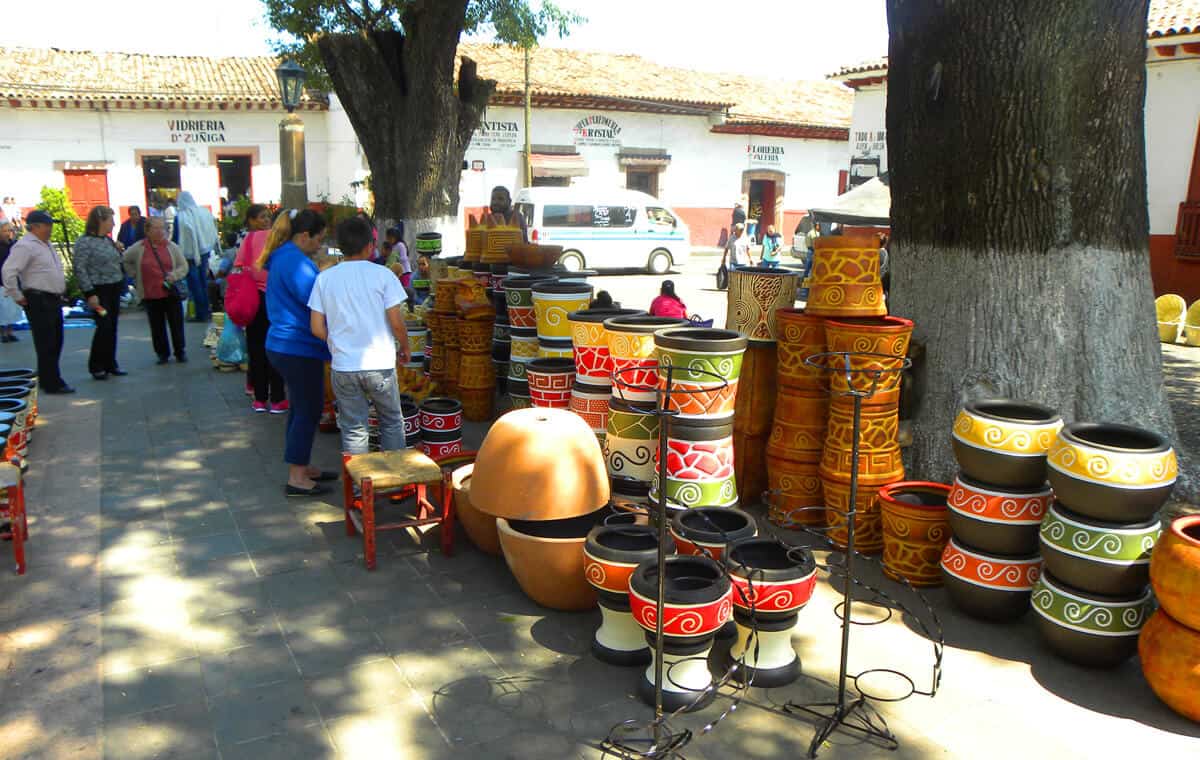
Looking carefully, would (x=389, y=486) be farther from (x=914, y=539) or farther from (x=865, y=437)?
(x=914, y=539)

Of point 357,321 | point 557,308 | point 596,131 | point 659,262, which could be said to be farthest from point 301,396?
point 596,131

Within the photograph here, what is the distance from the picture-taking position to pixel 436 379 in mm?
7594

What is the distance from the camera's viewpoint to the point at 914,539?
4.20 meters

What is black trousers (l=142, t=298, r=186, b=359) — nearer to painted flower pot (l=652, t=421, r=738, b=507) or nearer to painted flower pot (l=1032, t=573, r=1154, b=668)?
painted flower pot (l=652, t=421, r=738, b=507)

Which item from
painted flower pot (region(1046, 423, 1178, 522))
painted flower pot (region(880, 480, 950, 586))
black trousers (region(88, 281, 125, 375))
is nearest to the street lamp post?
black trousers (region(88, 281, 125, 375))

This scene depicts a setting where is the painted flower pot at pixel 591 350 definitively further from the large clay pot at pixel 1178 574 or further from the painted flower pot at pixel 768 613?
the large clay pot at pixel 1178 574

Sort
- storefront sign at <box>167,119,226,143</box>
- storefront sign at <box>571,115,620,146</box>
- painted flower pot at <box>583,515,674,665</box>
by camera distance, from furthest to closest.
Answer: storefront sign at <box>571,115,620,146</box> → storefront sign at <box>167,119,226,143</box> → painted flower pot at <box>583,515,674,665</box>

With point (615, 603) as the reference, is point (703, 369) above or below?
above

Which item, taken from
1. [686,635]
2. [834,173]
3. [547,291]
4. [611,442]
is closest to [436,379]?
[547,291]

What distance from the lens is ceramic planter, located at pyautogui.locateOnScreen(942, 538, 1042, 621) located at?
3.80m

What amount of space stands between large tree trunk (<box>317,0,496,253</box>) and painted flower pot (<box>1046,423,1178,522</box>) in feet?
29.1

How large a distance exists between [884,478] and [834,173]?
2834 cm

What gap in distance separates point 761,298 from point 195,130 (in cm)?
2364

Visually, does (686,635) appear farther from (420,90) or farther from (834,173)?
(834,173)
